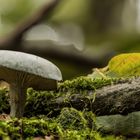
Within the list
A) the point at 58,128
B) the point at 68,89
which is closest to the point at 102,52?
the point at 68,89

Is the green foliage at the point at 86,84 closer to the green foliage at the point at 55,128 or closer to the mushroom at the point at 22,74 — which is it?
the mushroom at the point at 22,74

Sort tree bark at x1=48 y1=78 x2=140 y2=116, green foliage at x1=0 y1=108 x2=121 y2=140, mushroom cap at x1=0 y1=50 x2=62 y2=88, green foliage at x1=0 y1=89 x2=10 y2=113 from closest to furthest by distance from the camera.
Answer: green foliage at x1=0 y1=108 x2=121 y2=140
mushroom cap at x1=0 y1=50 x2=62 y2=88
tree bark at x1=48 y1=78 x2=140 y2=116
green foliage at x1=0 y1=89 x2=10 y2=113

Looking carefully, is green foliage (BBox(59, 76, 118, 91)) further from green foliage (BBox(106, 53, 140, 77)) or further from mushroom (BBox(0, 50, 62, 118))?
green foliage (BBox(106, 53, 140, 77))

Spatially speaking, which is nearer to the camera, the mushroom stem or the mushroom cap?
the mushroom cap

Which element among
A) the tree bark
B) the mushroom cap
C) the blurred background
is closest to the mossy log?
the tree bark

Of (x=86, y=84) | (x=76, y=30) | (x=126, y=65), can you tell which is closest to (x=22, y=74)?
(x=86, y=84)

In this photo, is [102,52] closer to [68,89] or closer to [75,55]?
[75,55]

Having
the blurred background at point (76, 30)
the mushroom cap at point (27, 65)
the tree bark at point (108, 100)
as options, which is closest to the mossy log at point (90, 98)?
the tree bark at point (108, 100)

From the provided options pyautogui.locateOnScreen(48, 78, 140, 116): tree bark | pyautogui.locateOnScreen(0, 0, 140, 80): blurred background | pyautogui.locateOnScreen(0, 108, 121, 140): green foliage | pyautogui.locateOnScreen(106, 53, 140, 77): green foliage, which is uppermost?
pyautogui.locateOnScreen(0, 0, 140, 80): blurred background
